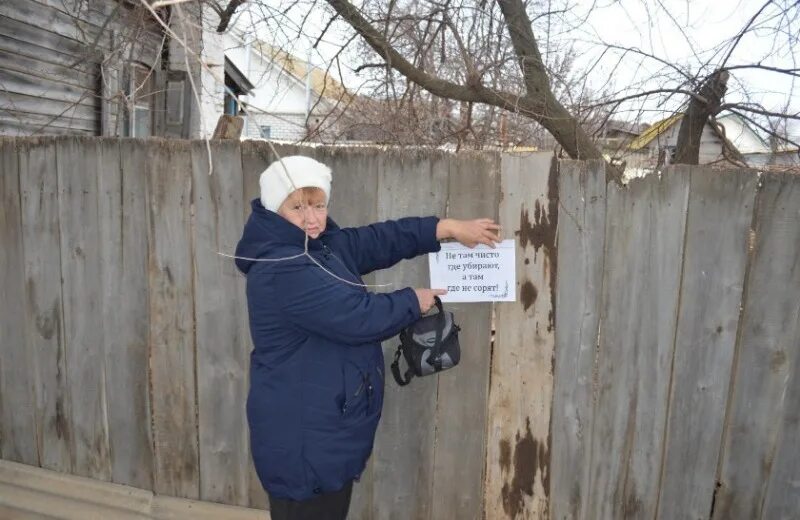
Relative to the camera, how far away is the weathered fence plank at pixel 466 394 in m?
2.37

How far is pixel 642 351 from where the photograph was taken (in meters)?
2.31

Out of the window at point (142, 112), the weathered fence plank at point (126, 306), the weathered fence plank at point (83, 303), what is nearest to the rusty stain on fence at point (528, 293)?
the weathered fence plank at point (126, 306)

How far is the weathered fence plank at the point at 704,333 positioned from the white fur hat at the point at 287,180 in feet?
4.29

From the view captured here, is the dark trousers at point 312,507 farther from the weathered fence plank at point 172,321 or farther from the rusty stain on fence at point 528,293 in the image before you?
the rusty stain on fence at point 528,293

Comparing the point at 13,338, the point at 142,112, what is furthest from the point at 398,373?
the point at 142,112

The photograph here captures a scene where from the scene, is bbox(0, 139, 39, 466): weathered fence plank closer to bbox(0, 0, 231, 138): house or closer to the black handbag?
the black handbag

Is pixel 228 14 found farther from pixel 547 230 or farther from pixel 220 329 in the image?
pixel 547 230

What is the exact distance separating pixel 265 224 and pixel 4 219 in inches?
68.4

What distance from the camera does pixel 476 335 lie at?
97.1 inches

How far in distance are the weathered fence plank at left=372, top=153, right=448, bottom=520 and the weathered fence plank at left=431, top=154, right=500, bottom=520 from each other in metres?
0.05

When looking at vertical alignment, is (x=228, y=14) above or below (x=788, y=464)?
above

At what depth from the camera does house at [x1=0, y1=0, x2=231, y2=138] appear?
5695mm

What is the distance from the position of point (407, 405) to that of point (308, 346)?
729mm

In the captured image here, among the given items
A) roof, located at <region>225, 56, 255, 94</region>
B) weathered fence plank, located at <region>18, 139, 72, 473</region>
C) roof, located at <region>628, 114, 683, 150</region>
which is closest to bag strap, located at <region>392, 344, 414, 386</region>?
weathered fence plank, located at <region>18, 139, 72, 473</region>
